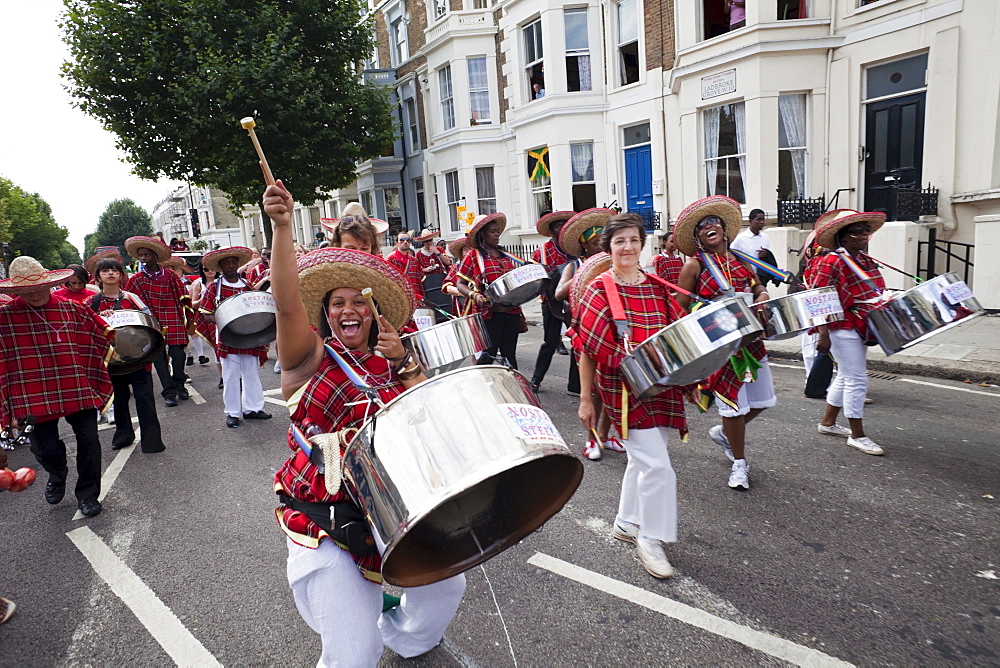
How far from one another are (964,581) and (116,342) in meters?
5.97

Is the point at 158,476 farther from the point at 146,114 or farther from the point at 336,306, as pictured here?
the point at 146,114

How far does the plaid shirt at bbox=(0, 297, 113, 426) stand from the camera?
425 cm

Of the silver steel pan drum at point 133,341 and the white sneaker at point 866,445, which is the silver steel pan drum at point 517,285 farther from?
the silver steel pan drum at point 133,341

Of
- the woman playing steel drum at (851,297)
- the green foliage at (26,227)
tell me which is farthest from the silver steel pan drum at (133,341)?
the green foliage at (26,227)

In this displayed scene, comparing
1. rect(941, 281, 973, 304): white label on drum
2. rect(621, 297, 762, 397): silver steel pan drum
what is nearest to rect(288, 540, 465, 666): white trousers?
rect(621, 297, 762, 397): silver steel pan drum

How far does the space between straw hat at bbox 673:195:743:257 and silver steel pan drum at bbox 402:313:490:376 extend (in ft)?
5.43

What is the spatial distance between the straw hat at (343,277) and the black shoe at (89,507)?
11.1 feet

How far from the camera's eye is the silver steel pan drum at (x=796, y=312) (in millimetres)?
3730

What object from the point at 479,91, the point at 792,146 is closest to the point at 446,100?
the point at 479,91

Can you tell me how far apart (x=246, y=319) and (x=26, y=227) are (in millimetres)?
60977

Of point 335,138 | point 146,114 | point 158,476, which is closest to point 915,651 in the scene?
point 158,476

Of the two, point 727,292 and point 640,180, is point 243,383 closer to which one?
point 727,292

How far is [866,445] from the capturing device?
4797 millimetres

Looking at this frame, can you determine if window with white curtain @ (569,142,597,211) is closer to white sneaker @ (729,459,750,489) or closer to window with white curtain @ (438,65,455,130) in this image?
window with white curtain @ (438,65,455,130)
